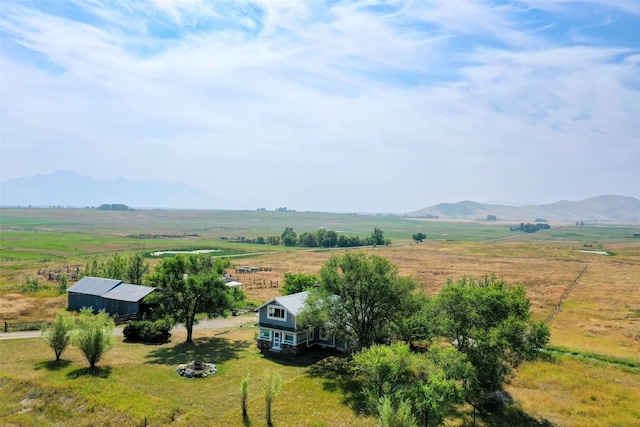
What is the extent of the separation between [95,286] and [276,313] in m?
35.8

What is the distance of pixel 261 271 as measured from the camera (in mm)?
114750

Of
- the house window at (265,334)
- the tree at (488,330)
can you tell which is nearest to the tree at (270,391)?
the tree at (488,330)

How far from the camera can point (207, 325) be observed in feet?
193

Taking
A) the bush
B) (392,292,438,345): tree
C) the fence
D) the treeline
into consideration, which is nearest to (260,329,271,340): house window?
the treeline

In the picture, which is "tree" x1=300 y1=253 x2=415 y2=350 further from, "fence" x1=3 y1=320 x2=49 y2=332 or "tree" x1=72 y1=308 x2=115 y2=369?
"fence" x1=3 y1=320 x2=49 y2=332

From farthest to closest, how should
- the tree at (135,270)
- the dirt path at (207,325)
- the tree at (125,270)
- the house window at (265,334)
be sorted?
the tree at (135,270)
the tree at (125,270)
the dirt path at (207,325)
the house window at (265,334)

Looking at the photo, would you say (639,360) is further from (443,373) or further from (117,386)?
(117,386)

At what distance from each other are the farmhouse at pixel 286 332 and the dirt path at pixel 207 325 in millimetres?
13803

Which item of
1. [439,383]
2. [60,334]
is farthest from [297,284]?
[439,383]

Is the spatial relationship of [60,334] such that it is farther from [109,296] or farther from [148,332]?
[109,296]

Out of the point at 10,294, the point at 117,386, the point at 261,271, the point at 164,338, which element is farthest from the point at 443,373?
the point at 261,271

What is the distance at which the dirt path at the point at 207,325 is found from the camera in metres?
49.4

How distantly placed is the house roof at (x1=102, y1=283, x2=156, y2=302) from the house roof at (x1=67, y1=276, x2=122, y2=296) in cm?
135

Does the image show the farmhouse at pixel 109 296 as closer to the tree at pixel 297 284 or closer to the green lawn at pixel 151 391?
the green lawn at pixel 151 391
